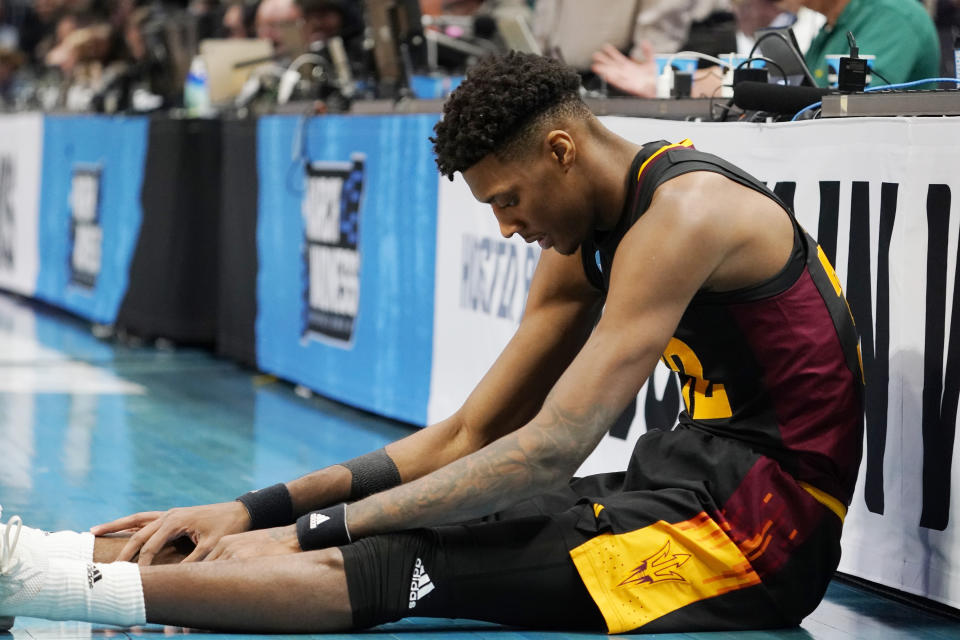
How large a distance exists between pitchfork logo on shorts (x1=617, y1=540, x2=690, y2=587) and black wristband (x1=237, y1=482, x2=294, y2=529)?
66cm

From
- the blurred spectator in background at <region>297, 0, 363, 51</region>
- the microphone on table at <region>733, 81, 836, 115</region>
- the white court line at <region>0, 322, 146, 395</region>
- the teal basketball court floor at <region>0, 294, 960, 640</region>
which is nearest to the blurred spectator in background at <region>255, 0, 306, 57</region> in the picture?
the blurred spectator in background at <region>297, 0, 363, 51</region>

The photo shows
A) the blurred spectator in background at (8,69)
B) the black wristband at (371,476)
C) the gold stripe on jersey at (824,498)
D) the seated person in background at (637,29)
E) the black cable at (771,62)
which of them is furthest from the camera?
the blurred spectator in background at (8,69)

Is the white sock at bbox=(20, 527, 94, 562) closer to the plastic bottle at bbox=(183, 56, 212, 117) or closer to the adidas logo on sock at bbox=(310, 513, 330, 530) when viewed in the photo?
the adidas logo on sock at bbox=(310, 513, 330, 530)

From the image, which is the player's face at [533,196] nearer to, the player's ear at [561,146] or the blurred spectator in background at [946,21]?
the player's ear at [561,146]

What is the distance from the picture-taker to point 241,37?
30.5 feet

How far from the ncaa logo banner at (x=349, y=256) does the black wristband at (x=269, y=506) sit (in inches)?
101

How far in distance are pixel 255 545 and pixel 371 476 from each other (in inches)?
14.2

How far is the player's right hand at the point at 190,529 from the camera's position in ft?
8.39

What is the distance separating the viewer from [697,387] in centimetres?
269

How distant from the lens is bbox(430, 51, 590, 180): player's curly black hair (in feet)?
7.88

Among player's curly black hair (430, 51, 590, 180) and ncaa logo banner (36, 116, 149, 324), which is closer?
player's curly black hair (430, 51, 590, 180)

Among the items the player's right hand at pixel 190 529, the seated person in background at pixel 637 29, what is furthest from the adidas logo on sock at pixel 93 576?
the seated person in background at pixel 637 29

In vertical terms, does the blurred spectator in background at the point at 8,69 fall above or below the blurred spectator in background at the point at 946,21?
below

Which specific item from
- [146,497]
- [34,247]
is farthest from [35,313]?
[146,497]
